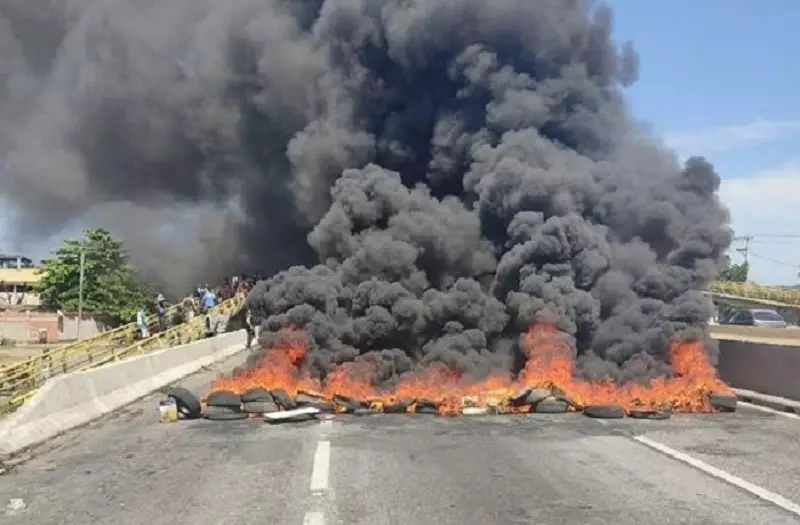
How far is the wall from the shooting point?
184ft

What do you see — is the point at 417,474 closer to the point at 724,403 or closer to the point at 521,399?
the point at 521,399

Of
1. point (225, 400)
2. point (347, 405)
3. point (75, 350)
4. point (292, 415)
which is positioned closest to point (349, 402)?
point (347, 405)

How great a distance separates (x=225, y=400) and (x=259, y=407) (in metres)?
0.59

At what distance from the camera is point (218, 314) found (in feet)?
117

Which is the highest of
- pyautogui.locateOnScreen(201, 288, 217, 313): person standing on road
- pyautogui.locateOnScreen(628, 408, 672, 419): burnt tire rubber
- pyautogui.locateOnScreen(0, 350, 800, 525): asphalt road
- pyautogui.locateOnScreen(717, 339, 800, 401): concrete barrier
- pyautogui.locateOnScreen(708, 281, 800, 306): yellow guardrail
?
pyautogui.locateOnScreen(708, 281, 800, 306): yellow guardrail

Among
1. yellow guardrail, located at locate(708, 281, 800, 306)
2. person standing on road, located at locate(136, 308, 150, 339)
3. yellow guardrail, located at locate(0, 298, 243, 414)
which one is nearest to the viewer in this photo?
yellow guardrail, located at locate(0, 298, 243, 414)

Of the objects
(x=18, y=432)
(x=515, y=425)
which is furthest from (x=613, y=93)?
(x=18, y=432)

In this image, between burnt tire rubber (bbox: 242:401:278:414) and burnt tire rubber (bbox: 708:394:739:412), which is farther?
burnt tire rubber (bbox: 708:394:739:412)

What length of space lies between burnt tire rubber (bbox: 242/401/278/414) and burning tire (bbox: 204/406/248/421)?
0.39ft

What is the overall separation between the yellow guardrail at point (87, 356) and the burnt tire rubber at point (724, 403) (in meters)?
11.1

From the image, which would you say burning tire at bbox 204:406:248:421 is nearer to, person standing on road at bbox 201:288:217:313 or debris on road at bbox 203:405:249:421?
debris on road at bbox 203:405:249:421

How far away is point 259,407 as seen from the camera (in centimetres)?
1673

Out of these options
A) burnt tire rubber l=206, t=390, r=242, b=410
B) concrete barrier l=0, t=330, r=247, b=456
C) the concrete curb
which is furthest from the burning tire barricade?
concrete barrier l=0, t=330, r=247, b=456

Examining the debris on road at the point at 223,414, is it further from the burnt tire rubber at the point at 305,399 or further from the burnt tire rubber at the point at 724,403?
the burnt tire rubber at the point at 724,403
